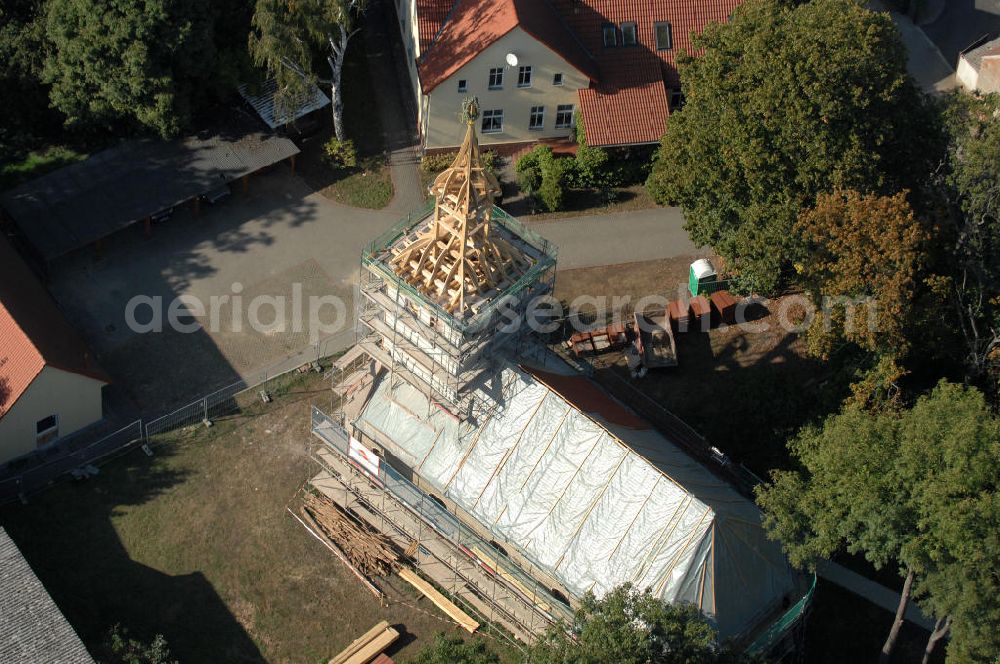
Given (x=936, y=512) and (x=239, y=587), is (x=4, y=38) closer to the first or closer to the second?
(x=239, y=587)

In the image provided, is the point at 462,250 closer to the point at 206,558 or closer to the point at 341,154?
the point at 206,558

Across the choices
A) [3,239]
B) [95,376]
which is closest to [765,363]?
[95,376]

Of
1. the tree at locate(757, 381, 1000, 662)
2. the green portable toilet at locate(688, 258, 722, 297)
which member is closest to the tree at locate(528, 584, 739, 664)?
the tree at locate(757, 381, 1000, 662)

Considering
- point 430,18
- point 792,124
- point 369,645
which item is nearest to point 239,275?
point 430,18

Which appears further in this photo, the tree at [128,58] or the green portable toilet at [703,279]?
the tree at [128,58]

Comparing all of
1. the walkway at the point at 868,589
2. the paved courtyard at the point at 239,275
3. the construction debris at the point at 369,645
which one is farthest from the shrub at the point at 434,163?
Answer: the walkway at the point at 868,589

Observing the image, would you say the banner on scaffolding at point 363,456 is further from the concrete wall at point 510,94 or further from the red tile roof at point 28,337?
the concrete wall at point 510,94
